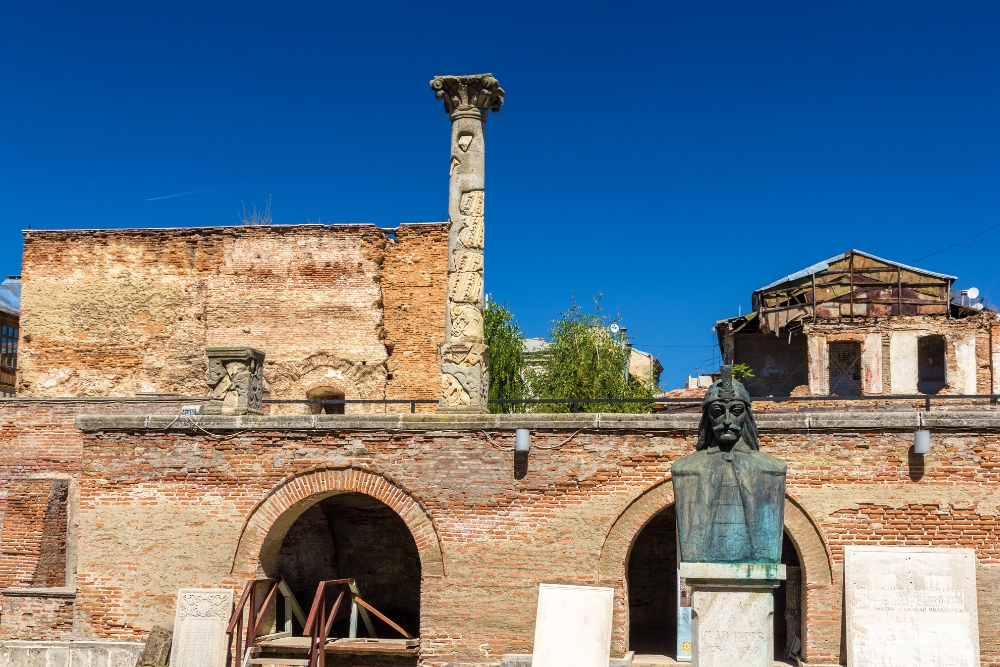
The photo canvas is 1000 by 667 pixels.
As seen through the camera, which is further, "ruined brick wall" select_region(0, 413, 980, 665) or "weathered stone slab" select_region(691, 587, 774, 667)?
"ruined brick wall" select_region(0, 413, 980, 665)

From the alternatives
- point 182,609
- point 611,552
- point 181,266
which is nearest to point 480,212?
point 611,552

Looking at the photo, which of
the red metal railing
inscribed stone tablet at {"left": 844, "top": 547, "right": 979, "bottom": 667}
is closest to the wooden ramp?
the red metal railing

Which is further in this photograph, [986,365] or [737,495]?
[986,365]

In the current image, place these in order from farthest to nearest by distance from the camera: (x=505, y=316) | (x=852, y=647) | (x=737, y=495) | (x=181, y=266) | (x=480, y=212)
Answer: (x=505, y=316) < (x=181, y=266) < (x=480, y=212) < (x=852, y=647) < (x=737, y=495)

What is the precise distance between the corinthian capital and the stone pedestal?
9151 mm

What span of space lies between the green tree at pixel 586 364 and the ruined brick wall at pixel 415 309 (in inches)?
228

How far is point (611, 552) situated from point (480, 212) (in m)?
5.43

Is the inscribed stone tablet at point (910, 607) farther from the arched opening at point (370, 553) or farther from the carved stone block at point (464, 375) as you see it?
the arched opening at point (370, 553)

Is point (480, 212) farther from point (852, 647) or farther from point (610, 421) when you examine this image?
point (852, 647)

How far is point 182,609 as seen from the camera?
12875mm

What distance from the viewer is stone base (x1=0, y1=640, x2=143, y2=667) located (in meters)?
12.9

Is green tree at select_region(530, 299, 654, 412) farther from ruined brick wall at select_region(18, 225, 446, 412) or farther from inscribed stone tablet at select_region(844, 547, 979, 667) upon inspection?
inscribed stone tablet at select_region(844, 547, 979, 667)

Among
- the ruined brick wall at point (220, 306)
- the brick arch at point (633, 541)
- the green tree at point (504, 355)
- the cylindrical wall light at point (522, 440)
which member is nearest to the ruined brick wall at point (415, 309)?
the ruined brick wall at point (220, 306)

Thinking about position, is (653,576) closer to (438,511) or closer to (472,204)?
(438,511)
